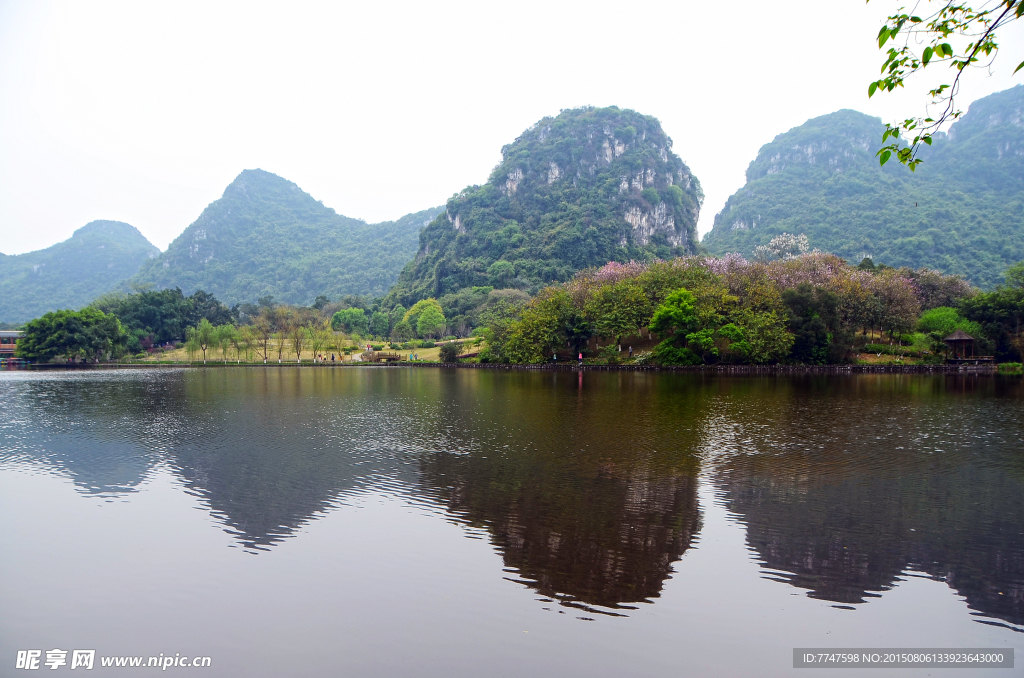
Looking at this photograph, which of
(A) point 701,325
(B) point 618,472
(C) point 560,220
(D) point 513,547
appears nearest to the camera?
(D) point 513,547

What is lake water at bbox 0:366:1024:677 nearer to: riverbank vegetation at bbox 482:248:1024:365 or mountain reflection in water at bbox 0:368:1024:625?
mountain reflection in water at bbox 0:368:1024:625

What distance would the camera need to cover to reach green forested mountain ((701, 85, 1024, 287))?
12950 centimetres

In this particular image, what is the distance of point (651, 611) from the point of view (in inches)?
287

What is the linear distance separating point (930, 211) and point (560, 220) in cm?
10068

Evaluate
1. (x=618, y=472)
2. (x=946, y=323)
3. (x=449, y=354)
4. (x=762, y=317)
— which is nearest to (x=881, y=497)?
(x=618, y=472)

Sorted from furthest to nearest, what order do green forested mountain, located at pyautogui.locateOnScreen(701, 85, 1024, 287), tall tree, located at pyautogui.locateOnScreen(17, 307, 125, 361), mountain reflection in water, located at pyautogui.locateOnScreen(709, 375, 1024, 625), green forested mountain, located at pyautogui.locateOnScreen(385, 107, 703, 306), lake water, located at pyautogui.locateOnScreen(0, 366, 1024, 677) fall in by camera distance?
green forested mountain, located at pyautogui.locateOnScreen(385, 107, 703, 306)
green forested mountain, located at pyautogui.locateOnScreen(701, 85, 1024, 287)
tall tree, located at pyautogui.locateOnScreen(17, 307, 125, 361)
mountain reflection in water, located at pyautogui.locateOnScreen(709, 375, 1024, 625)
lake water, located at pyautogui.locateOnScreen(0, 366, 1024, 677)

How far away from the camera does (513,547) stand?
9594 mm

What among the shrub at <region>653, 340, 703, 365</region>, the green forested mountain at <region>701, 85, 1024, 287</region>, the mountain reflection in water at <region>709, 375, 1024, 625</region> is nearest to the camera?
the mountain reflection in water at <region>709, 375, 1024, 625</region>

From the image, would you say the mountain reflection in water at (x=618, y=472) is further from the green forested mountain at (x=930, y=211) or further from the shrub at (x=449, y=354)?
the green forested mountain at (x=930, y=211)

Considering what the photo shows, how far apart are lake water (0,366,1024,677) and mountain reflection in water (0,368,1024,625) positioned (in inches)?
3.4

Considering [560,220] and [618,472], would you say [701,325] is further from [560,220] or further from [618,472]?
[560,220]

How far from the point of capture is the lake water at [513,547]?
670 cm

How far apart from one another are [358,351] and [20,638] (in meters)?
Result: 90.6

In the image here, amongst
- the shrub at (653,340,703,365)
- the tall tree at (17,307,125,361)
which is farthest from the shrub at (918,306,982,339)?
the tall tree at (17,307,125,361)
